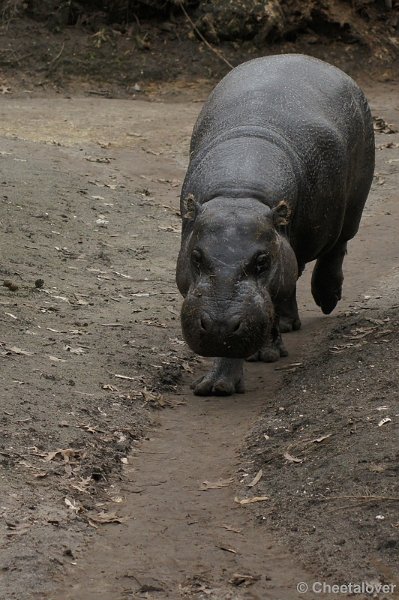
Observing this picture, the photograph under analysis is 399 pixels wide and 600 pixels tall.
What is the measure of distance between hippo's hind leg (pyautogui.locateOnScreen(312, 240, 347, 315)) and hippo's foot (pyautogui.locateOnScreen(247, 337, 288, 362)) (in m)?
0.89

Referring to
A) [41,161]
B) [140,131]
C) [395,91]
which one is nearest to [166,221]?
[41,161]

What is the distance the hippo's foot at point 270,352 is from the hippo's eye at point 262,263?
142 cm

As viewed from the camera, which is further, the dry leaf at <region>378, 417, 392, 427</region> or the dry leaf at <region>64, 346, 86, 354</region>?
the dry leaf at <region>64, 346, 86, 354</region>

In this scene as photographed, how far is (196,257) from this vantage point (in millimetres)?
6621

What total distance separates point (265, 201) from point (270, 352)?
138cm

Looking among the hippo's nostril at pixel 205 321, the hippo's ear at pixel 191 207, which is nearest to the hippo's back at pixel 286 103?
the hippo's ear at pixel 191 207

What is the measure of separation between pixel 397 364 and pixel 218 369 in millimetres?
1090

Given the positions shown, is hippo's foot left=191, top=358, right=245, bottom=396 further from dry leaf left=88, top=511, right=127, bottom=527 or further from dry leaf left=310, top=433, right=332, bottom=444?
dry leaf left=88, top=511, right=127, bottom=527

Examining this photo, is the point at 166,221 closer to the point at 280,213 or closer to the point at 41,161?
the point at 41,161

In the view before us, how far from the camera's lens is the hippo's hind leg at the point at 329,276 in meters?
8.77

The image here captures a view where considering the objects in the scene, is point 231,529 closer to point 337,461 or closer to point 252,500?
point 252,500

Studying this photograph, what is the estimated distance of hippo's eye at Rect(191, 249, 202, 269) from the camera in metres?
6.59

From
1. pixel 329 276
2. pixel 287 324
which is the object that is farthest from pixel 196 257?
pixel 329 276

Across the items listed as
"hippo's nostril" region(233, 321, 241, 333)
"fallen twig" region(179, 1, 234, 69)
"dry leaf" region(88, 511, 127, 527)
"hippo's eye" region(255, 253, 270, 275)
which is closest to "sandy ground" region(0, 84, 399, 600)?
"dry leaf" region(88, 511, 127, 527)
